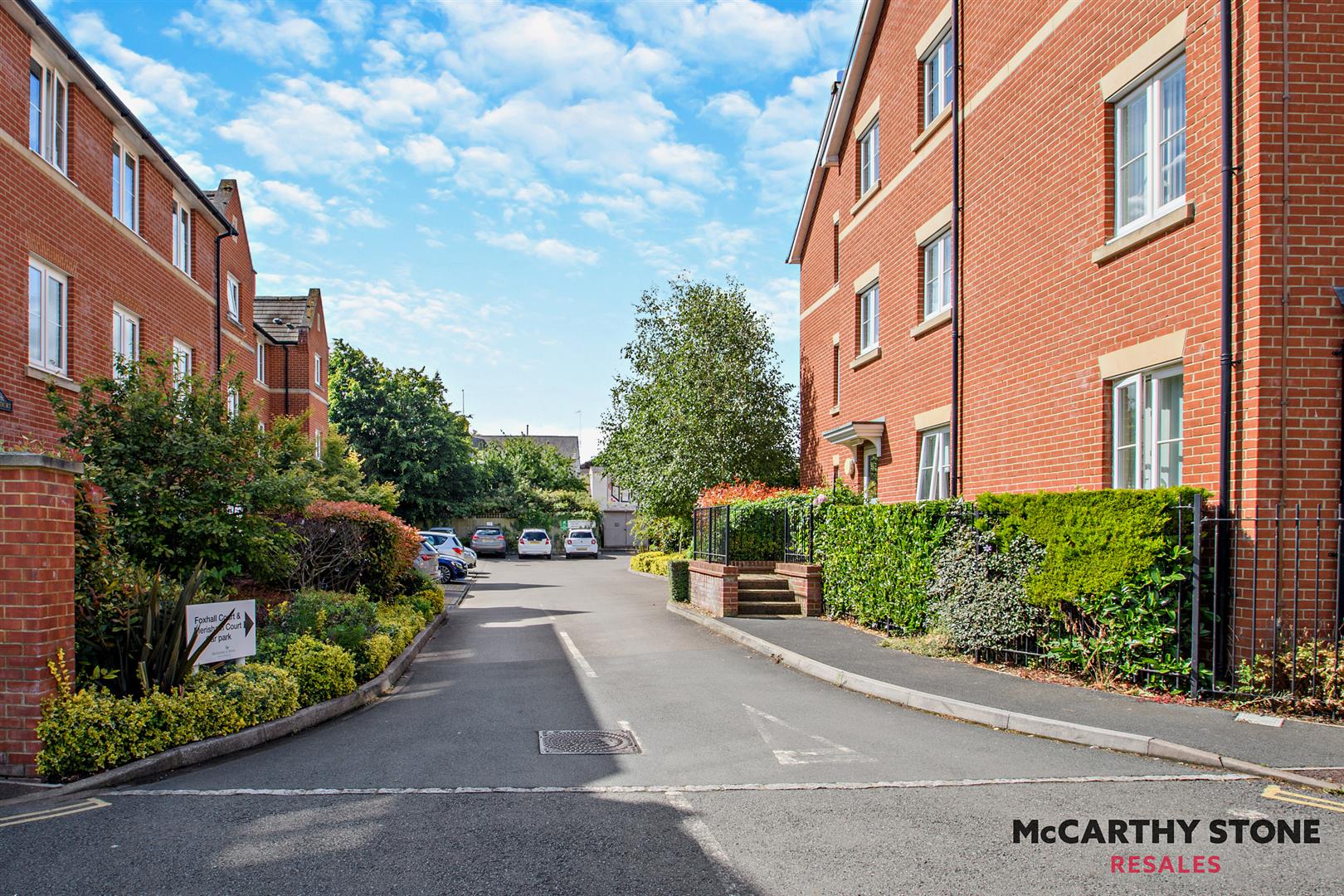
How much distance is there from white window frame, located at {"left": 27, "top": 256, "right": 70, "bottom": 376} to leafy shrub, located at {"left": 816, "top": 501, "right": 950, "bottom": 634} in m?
11.8

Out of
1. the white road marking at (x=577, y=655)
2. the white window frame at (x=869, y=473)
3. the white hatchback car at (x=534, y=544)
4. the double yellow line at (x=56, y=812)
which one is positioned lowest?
the white hatchback car at (x=534, y=544)

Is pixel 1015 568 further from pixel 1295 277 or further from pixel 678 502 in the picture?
pixel 678 502

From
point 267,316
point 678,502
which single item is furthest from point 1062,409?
point 267,316

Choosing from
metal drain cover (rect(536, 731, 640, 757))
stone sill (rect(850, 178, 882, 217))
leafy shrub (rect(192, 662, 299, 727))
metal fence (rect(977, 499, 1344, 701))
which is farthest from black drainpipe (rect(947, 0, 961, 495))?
leafy shrub (rect(192, 662, 299, 727))

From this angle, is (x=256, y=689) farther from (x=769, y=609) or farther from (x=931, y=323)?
(x=931, y=323)

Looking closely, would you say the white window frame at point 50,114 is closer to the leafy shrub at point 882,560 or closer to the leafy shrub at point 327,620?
the leafy shrub at point 327,620

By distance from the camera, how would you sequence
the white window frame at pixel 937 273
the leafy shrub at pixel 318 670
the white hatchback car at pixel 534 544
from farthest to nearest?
the white hatchback car at pixel 534 544 → the white window frame at pixel 937 273 → the leafy shrub at pixel 318 670

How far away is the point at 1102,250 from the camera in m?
10.3

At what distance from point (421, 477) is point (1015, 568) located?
3774 centimetres

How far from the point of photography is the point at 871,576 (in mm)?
13547

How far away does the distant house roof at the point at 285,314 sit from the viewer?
34.3m

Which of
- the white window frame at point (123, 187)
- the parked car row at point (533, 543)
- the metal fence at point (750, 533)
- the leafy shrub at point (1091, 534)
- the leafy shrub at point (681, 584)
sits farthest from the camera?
the parked car row at point (533, 543)

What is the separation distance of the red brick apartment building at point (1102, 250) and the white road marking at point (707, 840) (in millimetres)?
5674

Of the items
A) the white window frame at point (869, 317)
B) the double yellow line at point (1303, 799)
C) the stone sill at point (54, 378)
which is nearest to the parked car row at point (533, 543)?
the white window frame at point (869, 317)
